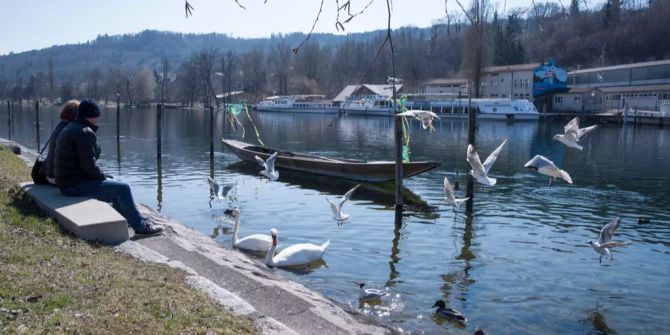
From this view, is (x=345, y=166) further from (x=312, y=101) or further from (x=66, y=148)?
(x=312, y=101)

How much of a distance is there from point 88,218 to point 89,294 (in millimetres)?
3139

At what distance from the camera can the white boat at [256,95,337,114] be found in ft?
370

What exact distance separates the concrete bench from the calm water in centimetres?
428

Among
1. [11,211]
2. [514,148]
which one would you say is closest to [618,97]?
[514,148]

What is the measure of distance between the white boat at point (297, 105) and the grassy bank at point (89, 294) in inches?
3967

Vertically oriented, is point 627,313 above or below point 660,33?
below

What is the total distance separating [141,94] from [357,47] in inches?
2435

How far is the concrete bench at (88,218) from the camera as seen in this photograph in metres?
9.00

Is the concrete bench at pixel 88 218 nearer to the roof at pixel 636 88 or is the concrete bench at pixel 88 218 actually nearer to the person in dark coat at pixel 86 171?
the person in dark coat at pixel 86 171

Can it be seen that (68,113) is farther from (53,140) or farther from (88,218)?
(88,218)

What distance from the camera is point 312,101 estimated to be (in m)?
123

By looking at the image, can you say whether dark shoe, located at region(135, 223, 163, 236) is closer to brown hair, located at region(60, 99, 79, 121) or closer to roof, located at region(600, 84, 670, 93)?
brown hair, located at region(60, 99, 79, 121)

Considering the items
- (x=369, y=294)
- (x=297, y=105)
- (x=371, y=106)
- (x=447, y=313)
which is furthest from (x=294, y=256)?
(x=297, y=105)

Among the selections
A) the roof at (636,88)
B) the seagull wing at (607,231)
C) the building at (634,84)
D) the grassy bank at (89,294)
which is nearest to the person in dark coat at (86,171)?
the grassy bank at (89,294)
